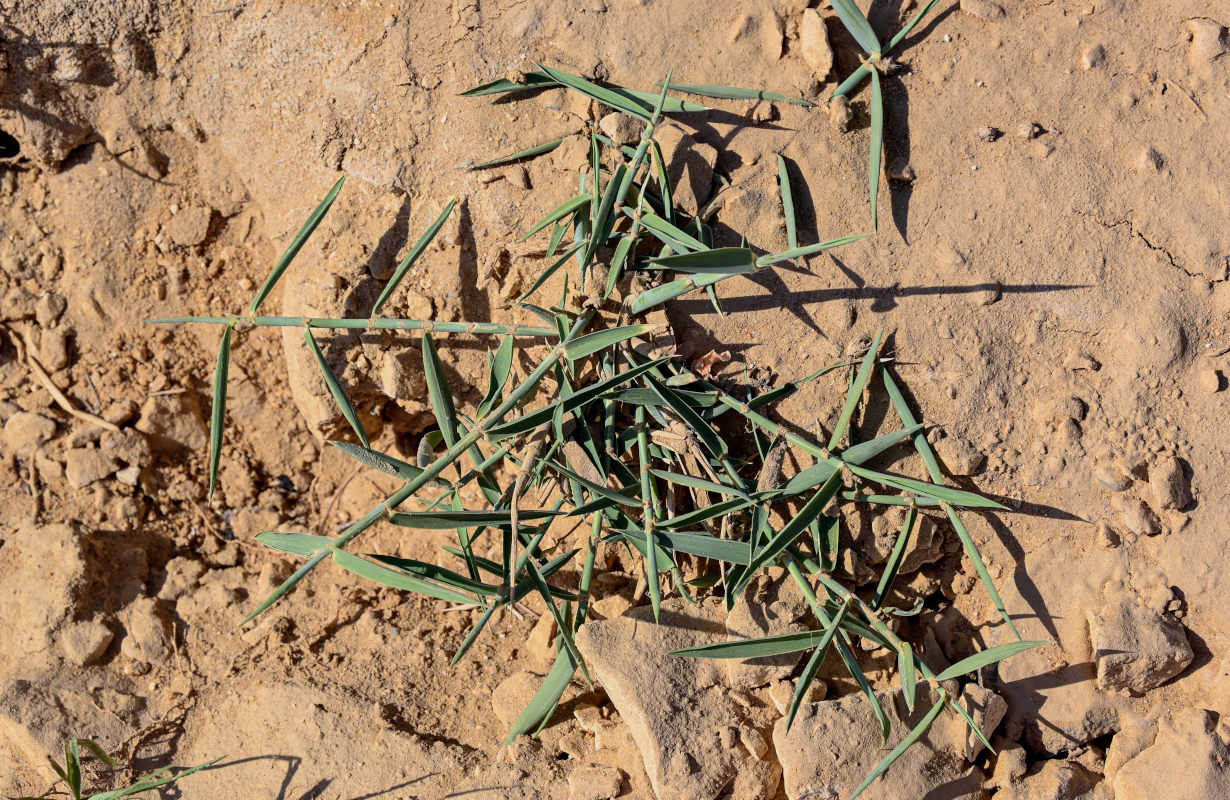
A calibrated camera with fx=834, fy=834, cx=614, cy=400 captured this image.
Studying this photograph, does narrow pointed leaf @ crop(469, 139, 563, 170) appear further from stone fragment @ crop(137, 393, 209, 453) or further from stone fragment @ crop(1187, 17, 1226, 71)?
stone fragment @ crop(1187, 17, 1226, 71)

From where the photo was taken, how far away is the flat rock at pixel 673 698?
1540mm

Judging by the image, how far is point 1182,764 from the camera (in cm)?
152

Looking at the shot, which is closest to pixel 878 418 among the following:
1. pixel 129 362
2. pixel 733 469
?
pixel 733 469

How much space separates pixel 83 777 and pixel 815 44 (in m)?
2.03

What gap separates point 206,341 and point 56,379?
1.14 feet

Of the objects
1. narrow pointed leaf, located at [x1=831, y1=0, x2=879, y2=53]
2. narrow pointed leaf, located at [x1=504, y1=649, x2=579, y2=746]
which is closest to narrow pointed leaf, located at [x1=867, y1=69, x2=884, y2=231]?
narrow pointed leaf, located at [x1=831, y1=0, x2=879, y2=53]

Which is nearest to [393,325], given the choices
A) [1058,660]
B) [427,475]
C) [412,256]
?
[412,256]

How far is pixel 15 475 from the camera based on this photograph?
194cm

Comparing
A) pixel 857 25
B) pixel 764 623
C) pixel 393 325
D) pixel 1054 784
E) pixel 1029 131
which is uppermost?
pixel 857 25

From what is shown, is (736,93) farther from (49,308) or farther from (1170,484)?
(49,308)

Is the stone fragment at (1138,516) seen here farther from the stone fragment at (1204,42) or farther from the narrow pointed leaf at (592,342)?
the narrow pointed leaf at (592,342)

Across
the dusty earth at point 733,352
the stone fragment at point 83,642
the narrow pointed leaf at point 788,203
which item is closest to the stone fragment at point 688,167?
the dusty earth at point 733,352

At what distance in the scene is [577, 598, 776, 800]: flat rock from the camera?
1.54 metres

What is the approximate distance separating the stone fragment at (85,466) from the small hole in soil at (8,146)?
0.71 m
